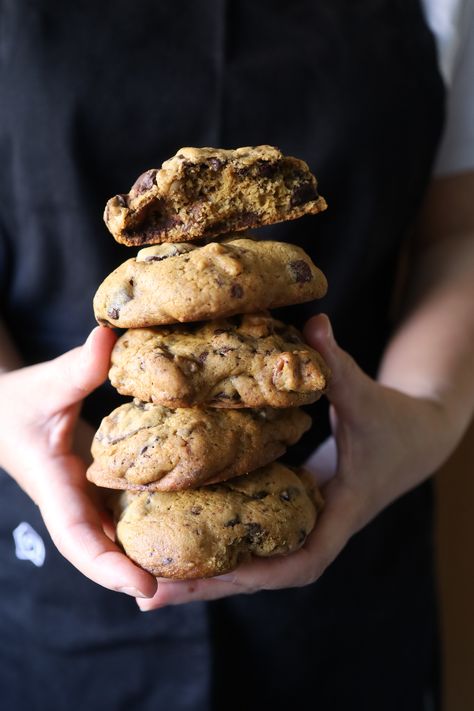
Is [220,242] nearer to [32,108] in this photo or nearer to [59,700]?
[32,108]

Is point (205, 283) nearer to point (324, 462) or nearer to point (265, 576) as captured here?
point (265, 576)

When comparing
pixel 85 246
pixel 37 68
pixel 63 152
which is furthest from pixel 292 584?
pixel 37 68

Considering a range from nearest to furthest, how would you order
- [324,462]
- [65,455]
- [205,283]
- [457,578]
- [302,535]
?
Result: 1. [205,283]
2. [302,535]
3. [65,455]
4. [324,462]
5. [457,578]

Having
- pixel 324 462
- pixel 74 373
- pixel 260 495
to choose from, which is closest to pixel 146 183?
pixel 74 373

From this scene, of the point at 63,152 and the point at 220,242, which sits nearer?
the point at 220,242

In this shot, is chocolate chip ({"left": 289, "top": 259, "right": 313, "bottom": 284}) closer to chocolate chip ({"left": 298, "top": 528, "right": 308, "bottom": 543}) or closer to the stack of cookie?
the stack of cookie

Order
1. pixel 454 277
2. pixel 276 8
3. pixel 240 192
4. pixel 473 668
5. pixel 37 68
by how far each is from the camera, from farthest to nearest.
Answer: pixel 473 668 < pixel 454 277 < pixel 276 8 < pixel 37 68 < pixel 240 192
